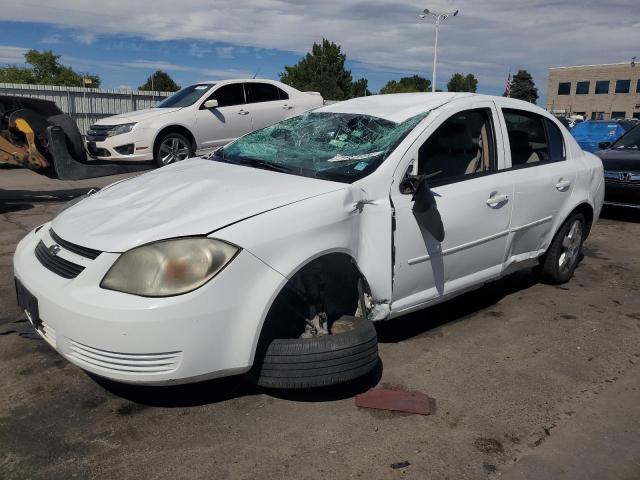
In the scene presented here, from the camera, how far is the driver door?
325 cm

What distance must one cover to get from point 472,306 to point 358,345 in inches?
76.7

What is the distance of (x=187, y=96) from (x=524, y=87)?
297 feet

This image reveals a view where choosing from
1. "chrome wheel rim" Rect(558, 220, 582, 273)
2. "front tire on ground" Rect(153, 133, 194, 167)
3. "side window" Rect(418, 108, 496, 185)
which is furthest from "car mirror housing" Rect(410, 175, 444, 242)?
"front tire on ground" Rect(153, 133, 194, 167)

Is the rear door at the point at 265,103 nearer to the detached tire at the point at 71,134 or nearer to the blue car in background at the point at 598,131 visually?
the detached tire at the point at 71,134

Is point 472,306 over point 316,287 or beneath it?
beneath

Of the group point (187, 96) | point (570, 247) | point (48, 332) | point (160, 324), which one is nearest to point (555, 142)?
point (570, 247)

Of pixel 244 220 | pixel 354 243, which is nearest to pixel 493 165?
pixel 354 243

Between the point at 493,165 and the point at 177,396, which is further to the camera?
the point at 493,165

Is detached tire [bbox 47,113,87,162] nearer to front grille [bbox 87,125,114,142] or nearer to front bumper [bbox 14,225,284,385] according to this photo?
front grille [bbox 87,125,114,142]

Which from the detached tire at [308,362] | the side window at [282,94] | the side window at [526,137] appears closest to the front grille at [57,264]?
the detached tire at [308,362]

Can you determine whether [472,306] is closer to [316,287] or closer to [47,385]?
[316,287]

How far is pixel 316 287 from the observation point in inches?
116

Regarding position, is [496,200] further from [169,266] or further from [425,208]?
[169,266]

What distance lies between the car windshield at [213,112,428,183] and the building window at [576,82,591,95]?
84518mm
